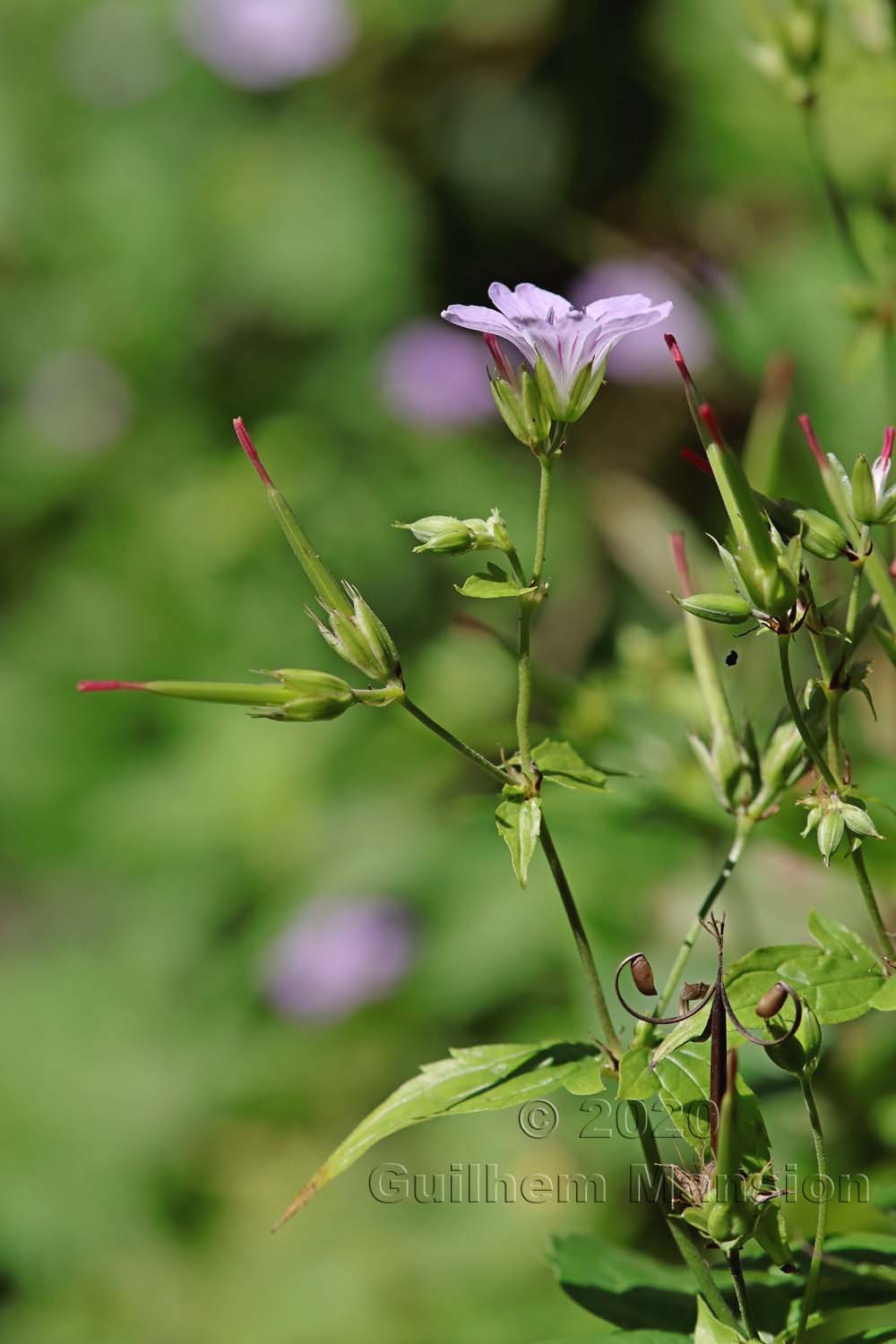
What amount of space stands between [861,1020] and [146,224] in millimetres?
2422

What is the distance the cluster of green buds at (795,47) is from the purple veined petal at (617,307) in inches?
23.5

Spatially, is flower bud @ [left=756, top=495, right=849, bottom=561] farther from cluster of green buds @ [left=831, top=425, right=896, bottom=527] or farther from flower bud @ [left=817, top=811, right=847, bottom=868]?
flower bud @ [left=817, top=811, right=847, bottom=868]

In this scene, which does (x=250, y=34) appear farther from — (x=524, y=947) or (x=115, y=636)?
(x=524, y=947)

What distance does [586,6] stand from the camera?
3.07 m

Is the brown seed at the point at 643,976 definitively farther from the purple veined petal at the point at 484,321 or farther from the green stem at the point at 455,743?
the purple veined petal at the point at 484,321

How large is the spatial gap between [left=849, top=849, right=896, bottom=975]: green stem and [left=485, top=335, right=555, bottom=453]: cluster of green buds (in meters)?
0.25

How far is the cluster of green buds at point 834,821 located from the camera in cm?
62

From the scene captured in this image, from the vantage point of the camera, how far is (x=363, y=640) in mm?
650

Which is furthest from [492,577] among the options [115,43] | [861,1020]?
[115,43]

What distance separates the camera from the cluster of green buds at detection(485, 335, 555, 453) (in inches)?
26.0

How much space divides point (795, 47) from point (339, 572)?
5.23 ft

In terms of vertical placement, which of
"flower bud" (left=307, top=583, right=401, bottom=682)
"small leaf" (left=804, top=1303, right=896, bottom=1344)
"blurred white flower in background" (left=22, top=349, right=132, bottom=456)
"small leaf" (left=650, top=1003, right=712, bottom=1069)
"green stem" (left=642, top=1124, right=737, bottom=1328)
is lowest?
"blurred white flower in background" (left=22, top=349, right=132, bottom=456)

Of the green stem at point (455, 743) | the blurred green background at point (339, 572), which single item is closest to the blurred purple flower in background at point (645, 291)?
the blurred green background at point (339, 572)

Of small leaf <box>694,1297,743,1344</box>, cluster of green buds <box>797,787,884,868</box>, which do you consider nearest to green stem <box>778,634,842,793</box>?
cluster of green buds <box>797,787,884,868</box>
